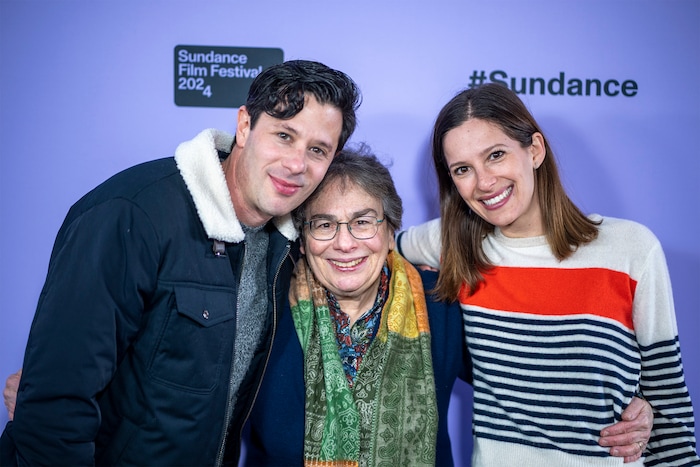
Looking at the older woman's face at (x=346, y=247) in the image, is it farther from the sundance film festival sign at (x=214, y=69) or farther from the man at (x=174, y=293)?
the sundance film festival sign at (x=214, y=69)

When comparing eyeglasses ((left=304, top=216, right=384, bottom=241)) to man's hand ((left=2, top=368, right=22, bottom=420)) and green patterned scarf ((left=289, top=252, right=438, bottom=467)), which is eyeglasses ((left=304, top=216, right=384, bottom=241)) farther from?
man's hand ((left=2, top=368, right=22, bottom=420))

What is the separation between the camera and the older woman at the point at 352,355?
5.80ft

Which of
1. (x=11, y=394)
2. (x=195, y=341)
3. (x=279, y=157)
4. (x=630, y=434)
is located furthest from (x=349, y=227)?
(x=11, y=394)

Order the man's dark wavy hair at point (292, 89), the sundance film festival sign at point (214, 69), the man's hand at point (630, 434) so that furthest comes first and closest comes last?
the sundance film festival sign at point (214, 69), the man's hand at point (630, 434), the man's dark wavy hair at point (292, 89)

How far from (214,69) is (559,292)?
138cm

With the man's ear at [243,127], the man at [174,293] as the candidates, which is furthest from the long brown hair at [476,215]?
the man's ear at [243,127]

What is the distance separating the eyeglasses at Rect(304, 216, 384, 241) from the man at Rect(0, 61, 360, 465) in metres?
0.15

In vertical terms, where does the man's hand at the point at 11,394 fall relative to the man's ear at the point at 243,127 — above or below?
below

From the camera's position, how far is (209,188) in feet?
4.83

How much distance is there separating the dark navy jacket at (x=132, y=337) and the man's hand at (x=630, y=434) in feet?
3.42

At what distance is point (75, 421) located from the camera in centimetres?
125

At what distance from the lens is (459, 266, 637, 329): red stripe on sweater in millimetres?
1650

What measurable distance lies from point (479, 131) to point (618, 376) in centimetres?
79

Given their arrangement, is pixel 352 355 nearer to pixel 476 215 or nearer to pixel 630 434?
pixel 476 215
